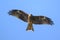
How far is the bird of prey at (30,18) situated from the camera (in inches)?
274

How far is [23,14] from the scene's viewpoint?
720cm

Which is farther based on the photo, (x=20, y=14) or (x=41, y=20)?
(x=20, y=14)

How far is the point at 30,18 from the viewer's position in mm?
7051

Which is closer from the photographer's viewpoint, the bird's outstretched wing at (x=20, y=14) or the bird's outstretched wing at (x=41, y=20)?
the bird's outstretched wing at (x=41, y=20)

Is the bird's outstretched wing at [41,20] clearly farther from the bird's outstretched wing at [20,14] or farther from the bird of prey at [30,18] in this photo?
the bird's outstretched wing at [20,14]

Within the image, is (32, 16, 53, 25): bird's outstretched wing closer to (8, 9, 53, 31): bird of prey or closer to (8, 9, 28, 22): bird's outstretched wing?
(8, 9, 53, 31): bird of prey

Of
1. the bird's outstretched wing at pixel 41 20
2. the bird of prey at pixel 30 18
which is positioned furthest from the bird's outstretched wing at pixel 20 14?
the bird's outstretched wing at pixel 41 20

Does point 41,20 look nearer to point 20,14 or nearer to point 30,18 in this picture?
point 30,18

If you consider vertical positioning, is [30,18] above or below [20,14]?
below

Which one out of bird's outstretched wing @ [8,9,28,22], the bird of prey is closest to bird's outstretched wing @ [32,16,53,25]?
the bird of prey

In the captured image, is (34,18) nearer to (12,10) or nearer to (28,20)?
(28,20)

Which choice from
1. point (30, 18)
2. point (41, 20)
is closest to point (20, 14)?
point (30, 18)

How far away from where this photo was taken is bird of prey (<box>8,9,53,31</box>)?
6963 mm

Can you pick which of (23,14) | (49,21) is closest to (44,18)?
(49,21)
